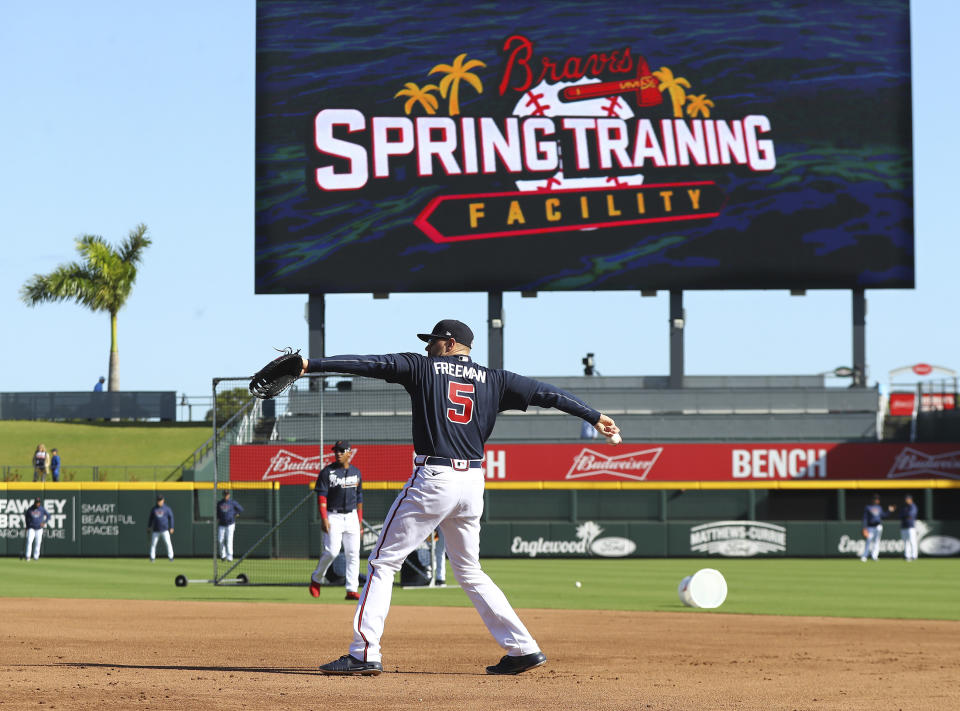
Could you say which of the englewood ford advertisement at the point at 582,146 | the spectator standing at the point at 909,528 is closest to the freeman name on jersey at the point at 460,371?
the spectator standing at the point at 909,528

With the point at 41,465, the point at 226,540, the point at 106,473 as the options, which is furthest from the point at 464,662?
the point at 106,473

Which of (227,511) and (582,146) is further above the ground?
(582,146)

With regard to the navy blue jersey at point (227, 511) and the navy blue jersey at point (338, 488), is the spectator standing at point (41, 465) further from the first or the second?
the navy blue jersey at point (338, 488)

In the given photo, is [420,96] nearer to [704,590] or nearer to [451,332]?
[704,590]

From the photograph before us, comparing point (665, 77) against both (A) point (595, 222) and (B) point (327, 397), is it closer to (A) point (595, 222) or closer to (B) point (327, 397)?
(A) point (595, 222)

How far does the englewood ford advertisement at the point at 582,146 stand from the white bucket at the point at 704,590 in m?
22.0

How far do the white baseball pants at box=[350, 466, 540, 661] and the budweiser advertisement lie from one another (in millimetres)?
27241

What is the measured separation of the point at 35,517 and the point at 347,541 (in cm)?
1470

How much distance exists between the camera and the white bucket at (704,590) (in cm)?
1506

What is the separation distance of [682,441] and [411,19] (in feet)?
47.0

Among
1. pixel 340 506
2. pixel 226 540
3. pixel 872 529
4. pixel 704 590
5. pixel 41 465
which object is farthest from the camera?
pixel 41 465

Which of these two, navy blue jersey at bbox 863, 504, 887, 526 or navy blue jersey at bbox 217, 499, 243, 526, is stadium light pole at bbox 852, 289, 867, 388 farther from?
navy blue jersey at bbox 217, 499, 243, 526

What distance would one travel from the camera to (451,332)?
7.86 metres

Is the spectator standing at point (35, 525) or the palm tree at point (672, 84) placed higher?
the palm tree at point (672, 84)
